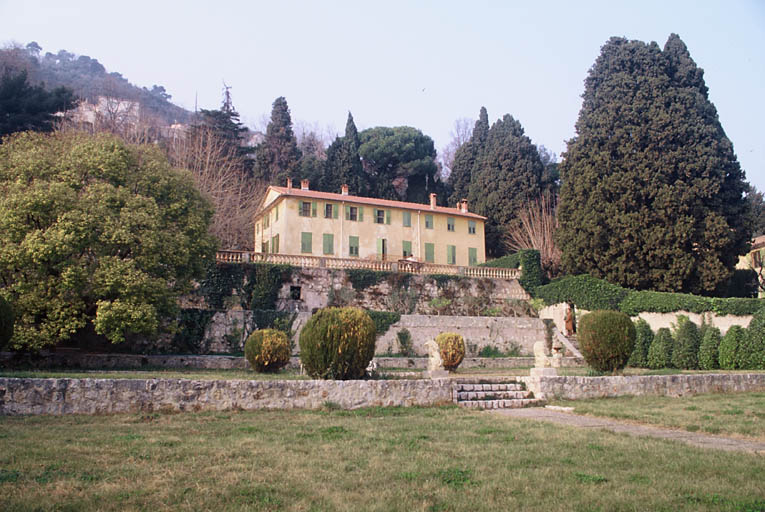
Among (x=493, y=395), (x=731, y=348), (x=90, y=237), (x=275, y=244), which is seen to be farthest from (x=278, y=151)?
(x=493, y=395)

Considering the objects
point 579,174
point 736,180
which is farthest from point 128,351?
point 736,180

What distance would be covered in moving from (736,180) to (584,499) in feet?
108

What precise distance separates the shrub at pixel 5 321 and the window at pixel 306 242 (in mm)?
23341

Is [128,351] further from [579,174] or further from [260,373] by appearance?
[579,174]

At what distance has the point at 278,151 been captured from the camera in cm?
5584

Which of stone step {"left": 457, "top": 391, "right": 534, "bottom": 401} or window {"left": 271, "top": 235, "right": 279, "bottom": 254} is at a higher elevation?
window {"left": 271, "top": 235, "right": 279, "bottom": 254}

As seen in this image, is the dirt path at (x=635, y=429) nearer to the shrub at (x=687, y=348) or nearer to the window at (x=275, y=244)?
the shrub at (x=687, y=348)

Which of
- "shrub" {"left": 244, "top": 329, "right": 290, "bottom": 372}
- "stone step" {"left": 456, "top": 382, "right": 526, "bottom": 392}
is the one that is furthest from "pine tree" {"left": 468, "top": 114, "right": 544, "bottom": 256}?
"stone step" {"left": 456, "top": 382, "right": 526, "bottom": 392}

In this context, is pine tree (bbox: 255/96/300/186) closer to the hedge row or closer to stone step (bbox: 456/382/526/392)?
the hedge row

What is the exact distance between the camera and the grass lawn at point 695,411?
10.2 m

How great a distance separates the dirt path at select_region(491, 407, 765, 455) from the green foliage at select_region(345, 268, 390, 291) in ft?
69.6

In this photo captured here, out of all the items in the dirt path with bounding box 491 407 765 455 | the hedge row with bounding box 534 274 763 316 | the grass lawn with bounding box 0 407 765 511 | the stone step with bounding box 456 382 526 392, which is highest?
the hedge row with bounding box 534 274 763 316

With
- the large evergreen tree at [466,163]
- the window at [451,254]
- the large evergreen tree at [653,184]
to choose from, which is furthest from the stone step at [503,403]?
the large evergreen tree at [466,163]

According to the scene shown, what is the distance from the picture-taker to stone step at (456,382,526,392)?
1447cm
